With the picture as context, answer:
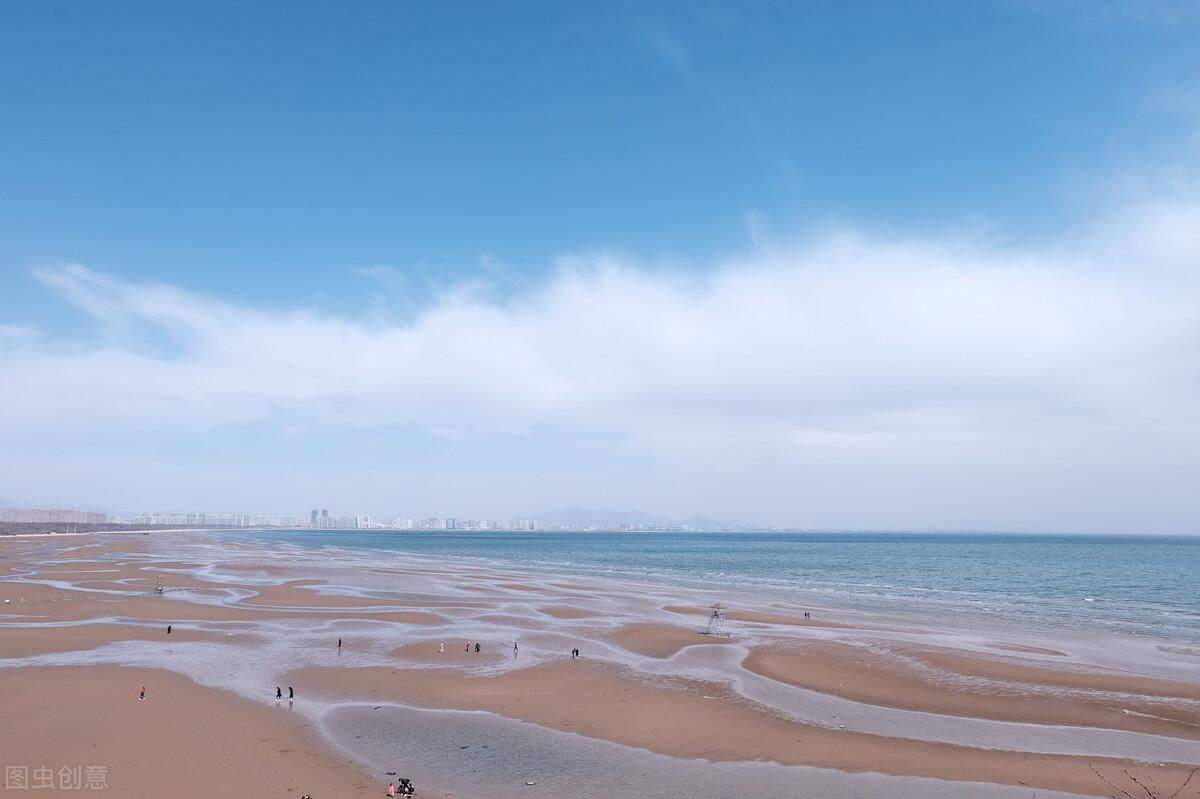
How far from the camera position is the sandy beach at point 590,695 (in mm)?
18922

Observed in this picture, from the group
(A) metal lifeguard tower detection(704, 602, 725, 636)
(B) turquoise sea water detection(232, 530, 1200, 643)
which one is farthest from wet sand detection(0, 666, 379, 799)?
(B) turquoise sea water detection(232, 530, 1200, 643)

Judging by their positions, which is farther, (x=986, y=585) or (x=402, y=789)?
(x=986, y=585)

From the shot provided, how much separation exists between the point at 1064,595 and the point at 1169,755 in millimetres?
54907

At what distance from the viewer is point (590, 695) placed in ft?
87.5

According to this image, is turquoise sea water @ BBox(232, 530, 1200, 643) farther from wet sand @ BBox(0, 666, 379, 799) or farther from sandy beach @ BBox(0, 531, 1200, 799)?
wet sand @ BBox(0, 666, 379, 799)

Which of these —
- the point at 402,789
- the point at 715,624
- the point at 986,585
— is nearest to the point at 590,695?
the point at 402,789

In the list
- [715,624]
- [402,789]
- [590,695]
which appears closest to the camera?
[402,789]

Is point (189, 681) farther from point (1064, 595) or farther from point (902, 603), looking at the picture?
point (1064, 595)

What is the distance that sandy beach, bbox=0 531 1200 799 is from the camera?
18.9 meters

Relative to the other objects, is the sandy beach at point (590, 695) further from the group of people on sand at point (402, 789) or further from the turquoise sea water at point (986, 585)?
the turquoise sea water at point (986, 585)

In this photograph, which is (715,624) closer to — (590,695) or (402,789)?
(590,695)

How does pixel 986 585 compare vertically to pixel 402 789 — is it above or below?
below

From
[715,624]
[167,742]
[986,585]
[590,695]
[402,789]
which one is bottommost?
[986,585]

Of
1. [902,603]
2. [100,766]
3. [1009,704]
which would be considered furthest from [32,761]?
[902,603]
